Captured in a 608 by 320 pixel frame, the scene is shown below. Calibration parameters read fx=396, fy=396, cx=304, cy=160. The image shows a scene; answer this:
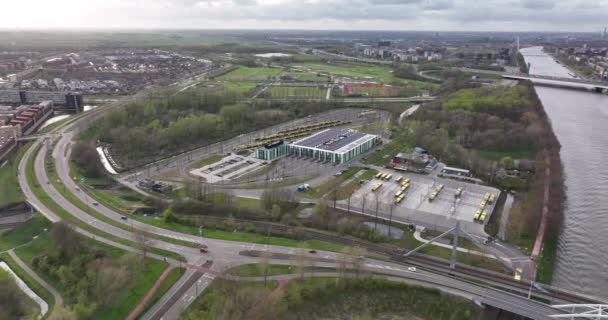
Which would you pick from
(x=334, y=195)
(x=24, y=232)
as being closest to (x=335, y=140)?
(x=334, y=195)

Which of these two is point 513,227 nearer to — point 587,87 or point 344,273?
point 344,273

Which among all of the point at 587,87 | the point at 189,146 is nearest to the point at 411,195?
the point at 189,146

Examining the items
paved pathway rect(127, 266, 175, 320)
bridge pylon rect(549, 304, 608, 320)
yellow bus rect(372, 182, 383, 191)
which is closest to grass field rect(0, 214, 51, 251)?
paved pathway rect(127, 266, 175, 320)

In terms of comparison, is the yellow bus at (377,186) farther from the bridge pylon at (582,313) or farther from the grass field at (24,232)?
the grass field at (24,232)

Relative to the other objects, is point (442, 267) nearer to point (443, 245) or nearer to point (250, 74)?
point (443, 245)

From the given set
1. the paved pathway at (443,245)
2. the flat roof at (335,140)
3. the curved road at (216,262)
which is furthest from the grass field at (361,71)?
the curved road at (216,262)

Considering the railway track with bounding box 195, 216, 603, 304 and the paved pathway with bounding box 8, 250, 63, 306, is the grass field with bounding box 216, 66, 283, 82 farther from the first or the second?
the paved pathway with bounding box 8, 250, 63, 306
